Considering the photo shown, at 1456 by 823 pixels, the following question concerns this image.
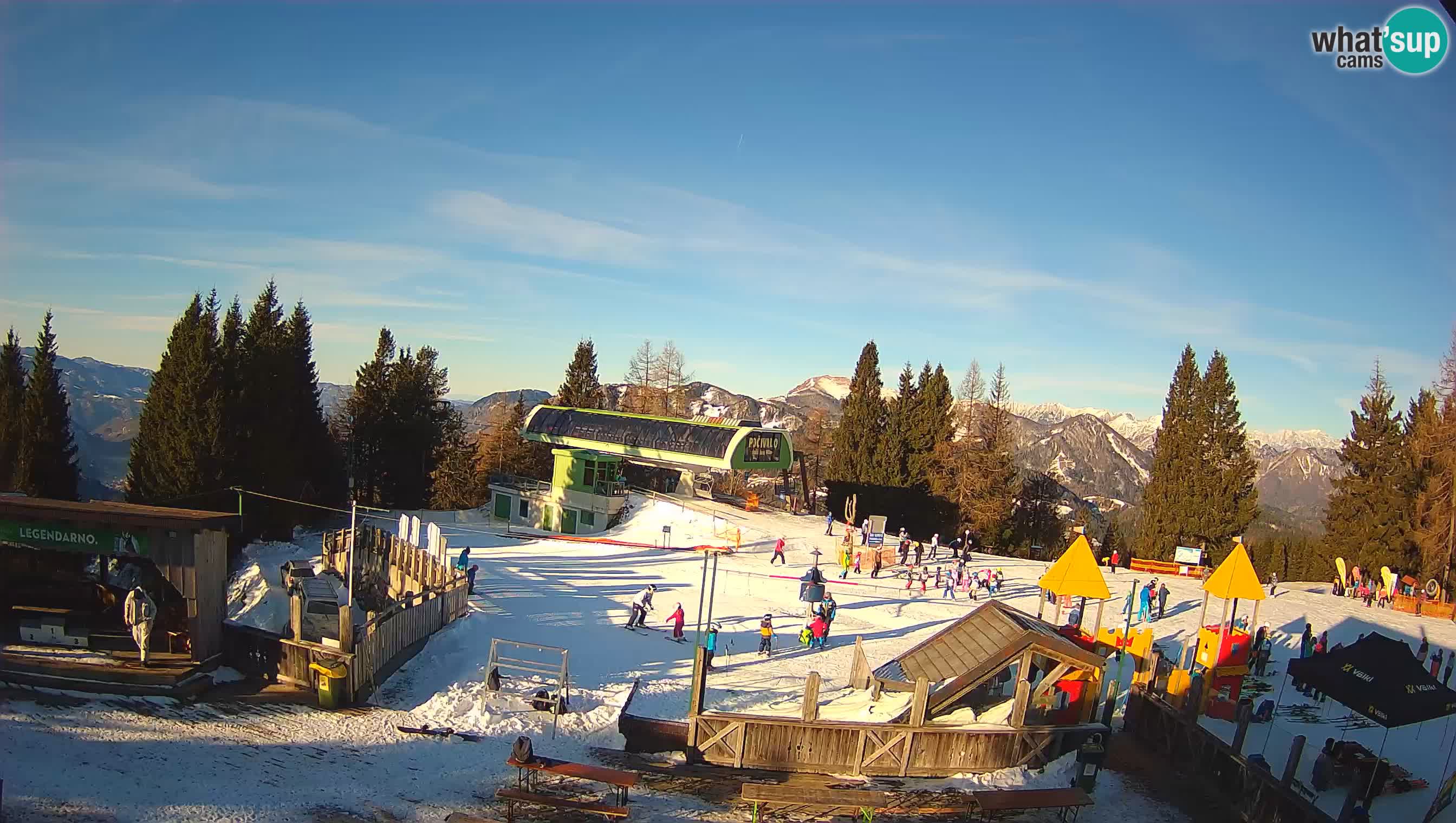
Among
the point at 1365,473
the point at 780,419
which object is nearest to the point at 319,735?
the point at 1365,473

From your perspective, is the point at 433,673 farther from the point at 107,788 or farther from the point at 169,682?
the point at 107,788

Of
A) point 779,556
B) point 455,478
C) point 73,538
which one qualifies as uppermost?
point 73,538

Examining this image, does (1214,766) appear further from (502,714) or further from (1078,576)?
(502,714)

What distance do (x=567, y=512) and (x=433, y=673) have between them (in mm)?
20349

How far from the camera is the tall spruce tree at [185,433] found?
31.9m

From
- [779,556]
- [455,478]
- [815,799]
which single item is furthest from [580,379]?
[815,799]

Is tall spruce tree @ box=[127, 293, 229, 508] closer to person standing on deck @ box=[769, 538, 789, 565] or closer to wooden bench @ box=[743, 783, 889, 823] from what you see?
person standing on deck @ box=[769, 538, 789, 565]

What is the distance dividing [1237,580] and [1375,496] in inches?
1262

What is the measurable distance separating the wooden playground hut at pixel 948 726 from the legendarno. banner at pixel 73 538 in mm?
11359

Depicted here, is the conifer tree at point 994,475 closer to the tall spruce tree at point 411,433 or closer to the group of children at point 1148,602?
the group of children at point 1148,602

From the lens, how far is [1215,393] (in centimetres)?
4753

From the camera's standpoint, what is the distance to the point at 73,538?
52.4 ft

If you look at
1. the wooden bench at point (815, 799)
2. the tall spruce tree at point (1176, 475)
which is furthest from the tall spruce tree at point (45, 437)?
the tall spruce tree at point (1176, 475)

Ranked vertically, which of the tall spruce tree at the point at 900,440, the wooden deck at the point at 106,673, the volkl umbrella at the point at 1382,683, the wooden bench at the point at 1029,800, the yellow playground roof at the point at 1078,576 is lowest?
the wooden bench at the point at 1029,800
